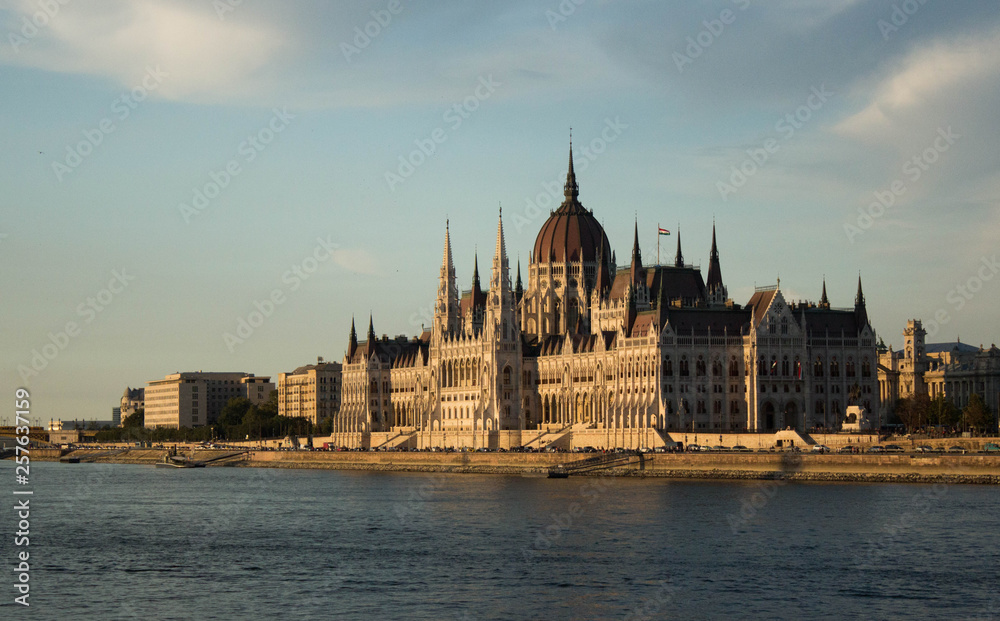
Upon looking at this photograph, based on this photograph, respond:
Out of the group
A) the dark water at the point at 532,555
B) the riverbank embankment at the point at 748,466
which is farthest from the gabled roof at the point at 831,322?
the dark water at the point at 532,555

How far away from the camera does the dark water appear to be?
217ft

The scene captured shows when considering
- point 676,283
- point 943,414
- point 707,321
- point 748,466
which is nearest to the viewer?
point 748,466

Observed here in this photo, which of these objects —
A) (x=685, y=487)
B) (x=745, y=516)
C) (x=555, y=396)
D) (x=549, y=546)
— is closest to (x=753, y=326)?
(x=555, y=396)

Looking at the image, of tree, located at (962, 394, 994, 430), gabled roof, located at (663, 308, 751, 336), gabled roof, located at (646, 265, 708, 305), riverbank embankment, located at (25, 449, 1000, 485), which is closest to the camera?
riverbank embankment, located at (25, 449, 1000, 485)

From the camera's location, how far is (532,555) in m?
82.2

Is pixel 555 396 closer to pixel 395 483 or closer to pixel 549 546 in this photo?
pixel 395 483

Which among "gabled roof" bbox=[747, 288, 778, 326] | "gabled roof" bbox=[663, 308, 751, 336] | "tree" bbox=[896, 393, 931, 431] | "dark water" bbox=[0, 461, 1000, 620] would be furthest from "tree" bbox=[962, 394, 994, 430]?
"dark water" bbox=[0, 461, 1000, 620]

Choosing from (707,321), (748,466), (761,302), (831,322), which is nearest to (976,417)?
(831,322)

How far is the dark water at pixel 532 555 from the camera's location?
217 feet

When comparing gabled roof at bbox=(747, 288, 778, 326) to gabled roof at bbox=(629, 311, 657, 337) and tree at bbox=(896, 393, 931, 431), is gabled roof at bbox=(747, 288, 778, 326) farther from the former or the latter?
tree at bbox=(896, 393, 931, 431)

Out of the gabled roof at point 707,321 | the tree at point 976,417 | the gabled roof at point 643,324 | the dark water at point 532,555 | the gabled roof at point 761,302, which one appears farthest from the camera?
the tree at point 976,417

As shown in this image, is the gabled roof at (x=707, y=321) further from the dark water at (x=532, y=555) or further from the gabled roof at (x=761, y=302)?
the dark water at (x=532, y=555)

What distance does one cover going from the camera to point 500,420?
19825 centimetres

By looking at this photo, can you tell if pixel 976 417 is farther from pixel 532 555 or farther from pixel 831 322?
pixel 532 555
